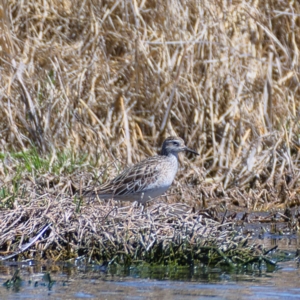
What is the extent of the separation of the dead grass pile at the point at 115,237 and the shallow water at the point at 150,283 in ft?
0.43

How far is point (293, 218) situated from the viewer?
859 centimetres

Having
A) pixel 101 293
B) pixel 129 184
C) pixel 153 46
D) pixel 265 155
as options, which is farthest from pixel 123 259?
pixel 153 46

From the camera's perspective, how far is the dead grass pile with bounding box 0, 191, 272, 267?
256 inches

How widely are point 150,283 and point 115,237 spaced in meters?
0.77

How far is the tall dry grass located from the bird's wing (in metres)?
1.36

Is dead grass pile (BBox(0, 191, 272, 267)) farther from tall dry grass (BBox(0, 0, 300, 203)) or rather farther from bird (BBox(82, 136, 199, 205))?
tall dry grass (BBox(0, 0, 300, 203))

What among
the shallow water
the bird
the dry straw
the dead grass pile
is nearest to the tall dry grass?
the dry straw

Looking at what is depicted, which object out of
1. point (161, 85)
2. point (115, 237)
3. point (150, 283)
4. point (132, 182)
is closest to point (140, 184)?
point (132, 182)

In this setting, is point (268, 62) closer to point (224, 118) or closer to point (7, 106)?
point (224, 118)

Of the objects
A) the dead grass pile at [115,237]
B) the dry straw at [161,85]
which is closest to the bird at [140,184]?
the dead grass pile at [115,237]

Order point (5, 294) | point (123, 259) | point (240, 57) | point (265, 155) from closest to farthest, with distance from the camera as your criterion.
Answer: point (5, 294), point (123, 259), point (265, 155), point (240, 57)

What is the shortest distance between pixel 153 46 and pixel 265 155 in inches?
84.7

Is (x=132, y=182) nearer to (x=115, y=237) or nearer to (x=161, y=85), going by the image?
(x=115, y=237)

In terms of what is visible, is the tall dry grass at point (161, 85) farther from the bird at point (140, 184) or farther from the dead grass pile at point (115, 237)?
the dead grass pile at point (115, 237)
